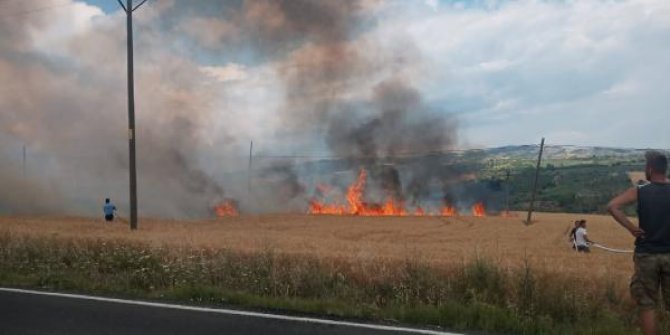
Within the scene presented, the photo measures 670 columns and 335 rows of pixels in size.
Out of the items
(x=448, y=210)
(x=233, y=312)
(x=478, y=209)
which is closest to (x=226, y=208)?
(x=448, y=210)

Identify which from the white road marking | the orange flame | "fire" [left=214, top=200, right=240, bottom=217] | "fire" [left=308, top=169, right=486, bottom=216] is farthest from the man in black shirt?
the orange flame

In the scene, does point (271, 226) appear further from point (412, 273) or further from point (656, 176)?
point (656, 176)

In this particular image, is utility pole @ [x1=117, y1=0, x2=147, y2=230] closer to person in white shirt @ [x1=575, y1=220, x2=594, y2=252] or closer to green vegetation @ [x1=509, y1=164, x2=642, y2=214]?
person in white shirt @ [x1=575, y1=220, x2=594, y2=252]

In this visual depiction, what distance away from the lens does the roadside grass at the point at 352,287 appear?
253 inches

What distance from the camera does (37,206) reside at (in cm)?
4512

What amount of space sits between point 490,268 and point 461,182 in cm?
5846

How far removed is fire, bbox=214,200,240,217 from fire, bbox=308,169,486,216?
22.4ft

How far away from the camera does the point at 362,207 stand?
2157 inches

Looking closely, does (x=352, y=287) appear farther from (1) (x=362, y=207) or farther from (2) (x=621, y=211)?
(1) (x=362, y=207)

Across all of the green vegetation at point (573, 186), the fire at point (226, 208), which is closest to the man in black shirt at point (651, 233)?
the fire at point (226, 208)

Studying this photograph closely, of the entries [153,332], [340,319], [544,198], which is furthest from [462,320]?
[544,198]

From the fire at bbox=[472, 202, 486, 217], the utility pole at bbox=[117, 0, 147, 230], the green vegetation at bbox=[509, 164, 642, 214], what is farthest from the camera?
the green vegetation at bbox=[509, 164, 642, 214]

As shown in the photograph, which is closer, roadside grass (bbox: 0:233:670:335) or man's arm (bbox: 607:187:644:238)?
man's arm (bbox: 607:187:644:238)

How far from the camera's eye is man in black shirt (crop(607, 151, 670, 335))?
17.1 feet
